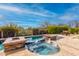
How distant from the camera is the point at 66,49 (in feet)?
7.34

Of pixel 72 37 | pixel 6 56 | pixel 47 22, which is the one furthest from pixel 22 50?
pixel 72 37

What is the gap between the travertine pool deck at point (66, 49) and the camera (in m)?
2.23

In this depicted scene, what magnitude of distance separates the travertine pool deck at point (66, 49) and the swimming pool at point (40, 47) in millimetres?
43

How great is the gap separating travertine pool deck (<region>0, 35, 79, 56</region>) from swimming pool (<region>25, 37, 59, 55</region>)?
4 centimetres

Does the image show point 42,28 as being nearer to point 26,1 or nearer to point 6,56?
point 26,1

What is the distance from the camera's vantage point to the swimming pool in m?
2.26

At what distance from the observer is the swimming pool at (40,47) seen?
2256 millimetres

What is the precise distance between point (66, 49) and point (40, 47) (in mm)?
263

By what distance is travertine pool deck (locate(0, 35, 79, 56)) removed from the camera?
7.32ft

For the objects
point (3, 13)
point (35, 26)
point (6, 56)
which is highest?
point (3, 13)

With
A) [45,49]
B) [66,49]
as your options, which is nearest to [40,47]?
[45,49]

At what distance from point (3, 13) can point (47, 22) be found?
0.45 m

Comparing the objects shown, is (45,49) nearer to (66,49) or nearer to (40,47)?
(40,47)

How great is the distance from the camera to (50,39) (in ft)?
7.48
